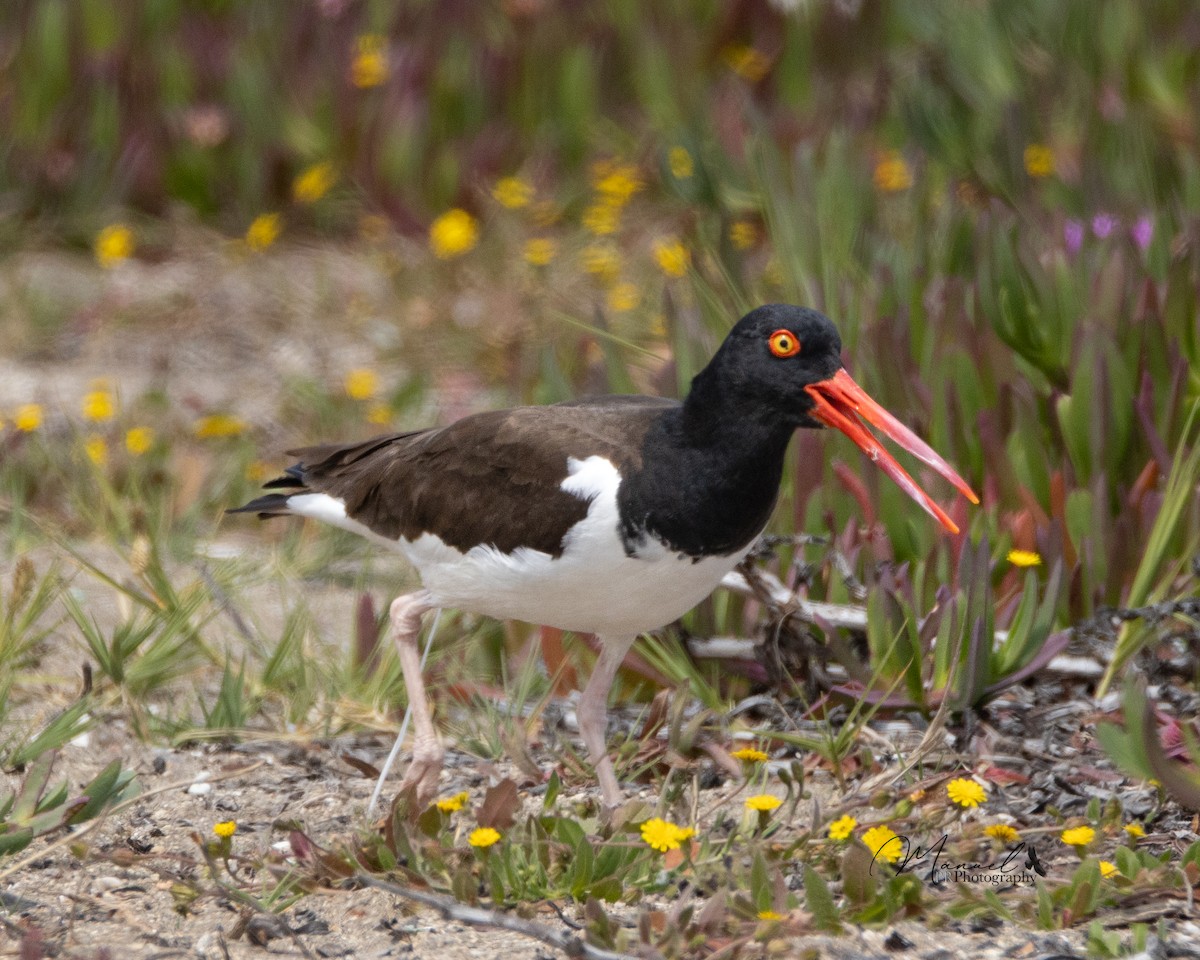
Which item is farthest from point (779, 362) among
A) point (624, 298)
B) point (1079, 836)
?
point (624, 298)

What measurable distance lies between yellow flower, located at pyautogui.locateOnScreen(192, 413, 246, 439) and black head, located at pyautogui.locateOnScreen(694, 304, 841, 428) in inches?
108

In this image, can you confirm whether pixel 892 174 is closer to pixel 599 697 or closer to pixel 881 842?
pixel 599 697

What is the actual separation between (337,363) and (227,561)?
2094 millimetres

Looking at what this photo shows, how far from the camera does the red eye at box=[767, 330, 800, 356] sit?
9.99 feet

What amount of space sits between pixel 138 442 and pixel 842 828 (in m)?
3.13

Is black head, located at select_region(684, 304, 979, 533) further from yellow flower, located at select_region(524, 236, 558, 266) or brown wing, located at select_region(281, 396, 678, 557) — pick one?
yellow flower, located at select_region(524, 236, 558, 266)

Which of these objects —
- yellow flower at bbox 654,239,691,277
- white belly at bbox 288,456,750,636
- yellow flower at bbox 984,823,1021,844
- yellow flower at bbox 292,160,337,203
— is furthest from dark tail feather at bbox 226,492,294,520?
yellow flower at bbox 292,160,337,203

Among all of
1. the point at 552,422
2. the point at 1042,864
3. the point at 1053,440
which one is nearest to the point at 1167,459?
the point at 1053,440

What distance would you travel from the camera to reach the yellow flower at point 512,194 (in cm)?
674

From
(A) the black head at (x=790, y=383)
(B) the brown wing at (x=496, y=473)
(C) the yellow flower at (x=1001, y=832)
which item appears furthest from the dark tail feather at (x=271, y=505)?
(C) the yellow flower at (x=1001, y=832)

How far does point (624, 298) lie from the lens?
6164 mm

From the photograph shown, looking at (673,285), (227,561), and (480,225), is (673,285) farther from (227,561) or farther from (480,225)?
(227,561)

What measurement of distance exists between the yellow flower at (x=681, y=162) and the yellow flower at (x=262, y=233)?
1722mm

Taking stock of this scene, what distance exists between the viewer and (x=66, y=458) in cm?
524
